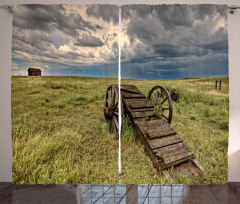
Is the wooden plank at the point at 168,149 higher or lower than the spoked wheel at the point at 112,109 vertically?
lower

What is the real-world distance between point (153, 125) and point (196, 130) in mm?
675

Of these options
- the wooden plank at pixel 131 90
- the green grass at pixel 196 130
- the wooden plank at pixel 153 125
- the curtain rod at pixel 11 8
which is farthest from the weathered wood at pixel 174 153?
the curtain rod at pixel 11 8

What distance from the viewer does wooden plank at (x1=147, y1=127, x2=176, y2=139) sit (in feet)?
8.16

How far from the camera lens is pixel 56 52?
2584 mm

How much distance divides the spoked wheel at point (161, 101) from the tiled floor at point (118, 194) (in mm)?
989

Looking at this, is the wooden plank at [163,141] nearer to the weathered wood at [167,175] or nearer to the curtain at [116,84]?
the curtain at [116,84]

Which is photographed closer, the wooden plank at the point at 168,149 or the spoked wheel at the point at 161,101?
the wooden plank at the point at 168,149

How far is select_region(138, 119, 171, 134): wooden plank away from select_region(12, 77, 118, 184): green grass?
18.2 inches

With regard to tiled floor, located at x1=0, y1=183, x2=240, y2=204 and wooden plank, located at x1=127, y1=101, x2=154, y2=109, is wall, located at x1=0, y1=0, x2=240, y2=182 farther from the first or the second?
wooden plank, located at x1=127, y1=101, x2=154, y2=109

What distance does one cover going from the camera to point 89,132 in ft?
8.61

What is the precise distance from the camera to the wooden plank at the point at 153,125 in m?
2.53

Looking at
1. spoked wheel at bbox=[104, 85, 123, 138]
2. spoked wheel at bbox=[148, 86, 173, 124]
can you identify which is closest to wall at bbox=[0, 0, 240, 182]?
spoked wheel at bbox=[148, 86, 173, 124]

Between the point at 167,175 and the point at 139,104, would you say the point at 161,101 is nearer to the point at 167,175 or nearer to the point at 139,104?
the point at 139,104

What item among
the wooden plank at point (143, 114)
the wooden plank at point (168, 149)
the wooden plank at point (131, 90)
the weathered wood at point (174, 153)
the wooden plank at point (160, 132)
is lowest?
the weathered wood at point (174, 153)
